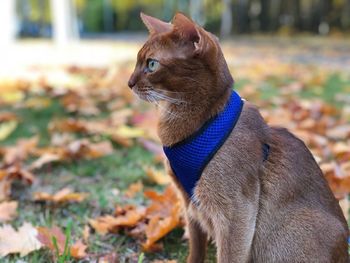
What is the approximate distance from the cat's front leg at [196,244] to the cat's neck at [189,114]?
41 centimetres

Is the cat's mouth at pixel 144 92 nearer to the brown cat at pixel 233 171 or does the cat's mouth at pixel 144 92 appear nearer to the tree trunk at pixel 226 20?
the brown cat at pixel 233 171

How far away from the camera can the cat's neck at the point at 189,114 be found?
71.6 inches

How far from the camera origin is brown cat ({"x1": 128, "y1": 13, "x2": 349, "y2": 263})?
176 centimetres

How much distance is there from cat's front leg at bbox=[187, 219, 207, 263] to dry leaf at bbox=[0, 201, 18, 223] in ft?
3.22

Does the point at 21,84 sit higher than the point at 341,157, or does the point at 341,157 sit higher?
the point at 341,157

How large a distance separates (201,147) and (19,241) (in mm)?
945

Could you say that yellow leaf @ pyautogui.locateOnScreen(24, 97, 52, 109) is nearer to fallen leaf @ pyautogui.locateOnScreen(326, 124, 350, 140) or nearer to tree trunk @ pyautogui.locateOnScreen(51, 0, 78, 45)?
fallen leaf @ pyautogui.locateOnScreen(326, 124, 350, 140)

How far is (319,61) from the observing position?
34.7ft

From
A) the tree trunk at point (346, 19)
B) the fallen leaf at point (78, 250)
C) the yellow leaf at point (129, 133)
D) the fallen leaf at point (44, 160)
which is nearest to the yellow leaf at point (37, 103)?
the yellow leaf at point (129, 133)

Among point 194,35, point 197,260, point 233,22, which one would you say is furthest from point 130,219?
point 233,22

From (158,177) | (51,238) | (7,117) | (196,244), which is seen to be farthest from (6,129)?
(196,244)

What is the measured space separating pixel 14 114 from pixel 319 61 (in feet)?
25.1

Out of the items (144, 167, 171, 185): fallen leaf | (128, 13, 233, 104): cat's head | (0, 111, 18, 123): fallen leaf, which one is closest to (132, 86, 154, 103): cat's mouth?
(128, 13, 233, 104): cat's head

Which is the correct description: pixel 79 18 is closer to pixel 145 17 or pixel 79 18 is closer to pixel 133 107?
pixel 133 107
